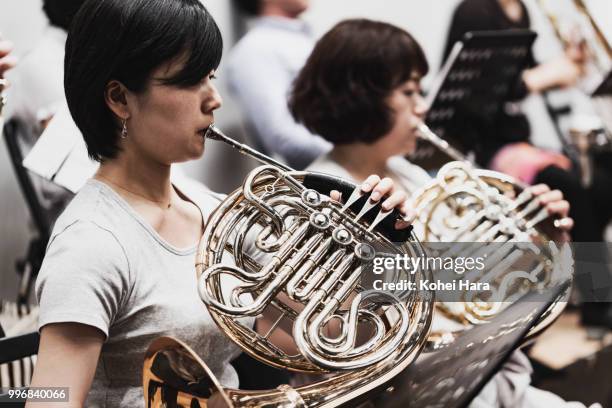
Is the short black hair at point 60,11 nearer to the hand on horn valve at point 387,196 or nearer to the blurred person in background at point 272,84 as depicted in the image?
the blurred person in background at point 272,84

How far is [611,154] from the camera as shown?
2.90 m

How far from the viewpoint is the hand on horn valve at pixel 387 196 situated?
117 centimetres

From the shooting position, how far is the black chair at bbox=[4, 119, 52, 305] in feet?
6.11

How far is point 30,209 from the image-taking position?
6.24ft

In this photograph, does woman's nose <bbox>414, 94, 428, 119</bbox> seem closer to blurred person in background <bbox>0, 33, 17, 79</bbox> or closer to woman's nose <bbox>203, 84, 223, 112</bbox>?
woman's nose <bbox>203, 84, 223, 112</bbox>

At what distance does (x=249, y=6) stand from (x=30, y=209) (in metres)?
0.94

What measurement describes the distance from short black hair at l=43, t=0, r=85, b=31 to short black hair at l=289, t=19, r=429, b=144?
0.51m

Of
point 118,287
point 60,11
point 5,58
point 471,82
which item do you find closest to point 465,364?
point 118,287

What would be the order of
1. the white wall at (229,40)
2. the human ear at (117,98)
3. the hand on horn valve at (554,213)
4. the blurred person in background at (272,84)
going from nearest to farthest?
the human ear at (117,98)
the hand on horn valve at (554,213)
the white wall at (229,40)
the blurred person in background at (272,84)

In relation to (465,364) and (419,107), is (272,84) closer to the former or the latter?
(419,107)

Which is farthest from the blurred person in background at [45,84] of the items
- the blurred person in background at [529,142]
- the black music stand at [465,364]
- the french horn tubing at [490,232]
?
the blurred person in background at [529,142]

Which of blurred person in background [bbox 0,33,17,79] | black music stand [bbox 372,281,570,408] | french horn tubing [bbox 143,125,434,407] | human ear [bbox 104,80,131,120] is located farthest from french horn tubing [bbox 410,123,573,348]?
blurred person in background [bbox 0,33,17,79]

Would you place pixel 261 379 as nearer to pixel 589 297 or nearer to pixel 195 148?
pixel 195 148

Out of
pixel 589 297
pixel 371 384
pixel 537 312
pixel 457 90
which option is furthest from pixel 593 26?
pixel 371 384
